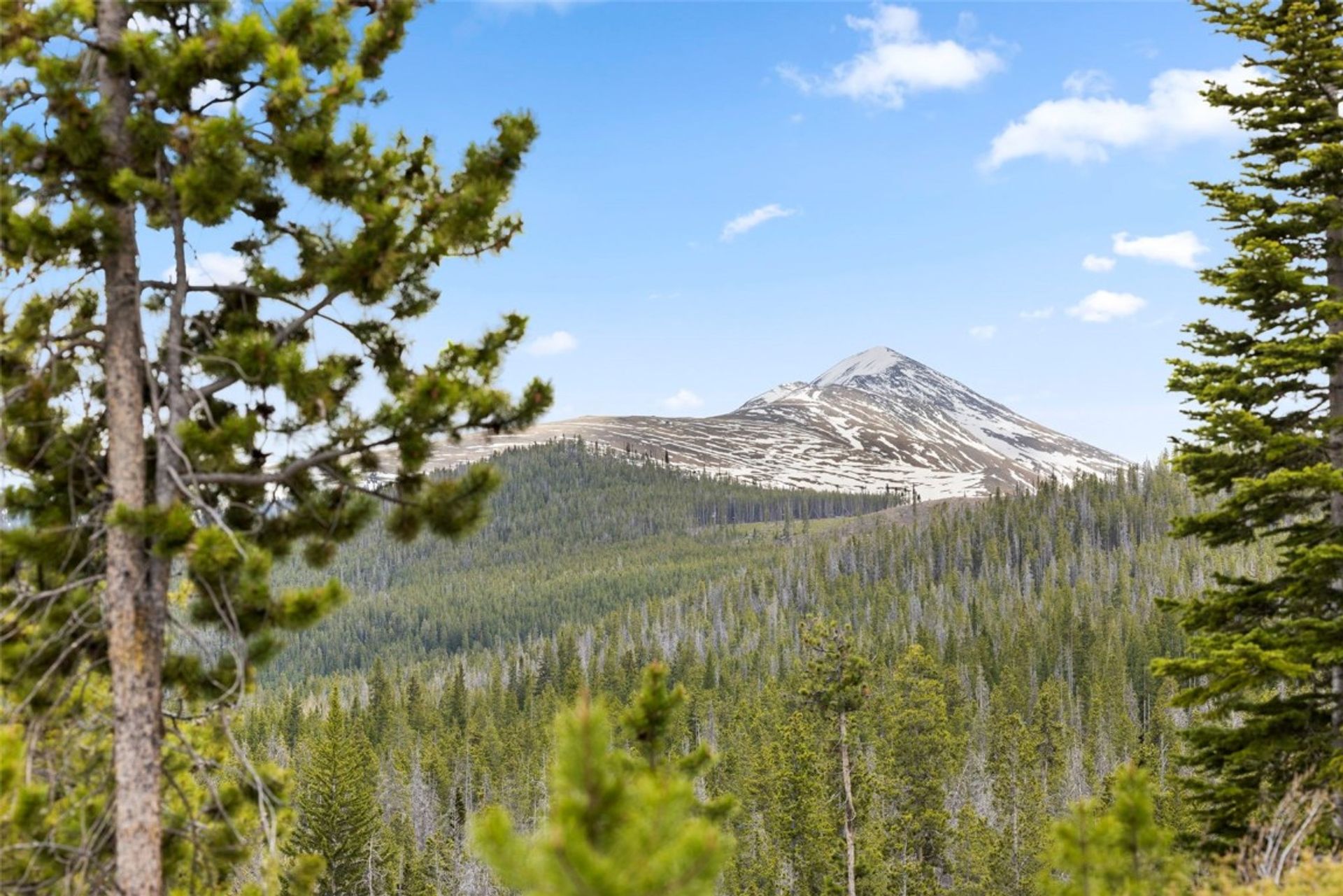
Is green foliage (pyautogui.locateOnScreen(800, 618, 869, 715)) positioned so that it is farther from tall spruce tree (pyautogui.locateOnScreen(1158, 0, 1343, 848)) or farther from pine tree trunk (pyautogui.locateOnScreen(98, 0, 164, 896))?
pine tree trunk (pyautogui.locateOnScreen(98, 0, 164, 896))

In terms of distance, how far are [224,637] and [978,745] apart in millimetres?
87963

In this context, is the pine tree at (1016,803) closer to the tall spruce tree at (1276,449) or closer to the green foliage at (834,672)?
the green foliage at (834,672)

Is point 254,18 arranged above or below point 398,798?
above

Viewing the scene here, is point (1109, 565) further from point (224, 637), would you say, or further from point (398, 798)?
point (224, 637)

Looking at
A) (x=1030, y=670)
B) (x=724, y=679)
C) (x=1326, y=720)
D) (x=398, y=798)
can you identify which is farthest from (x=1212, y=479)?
(x=724, y=679)

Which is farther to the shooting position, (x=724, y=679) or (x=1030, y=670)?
(x=724, y=679)

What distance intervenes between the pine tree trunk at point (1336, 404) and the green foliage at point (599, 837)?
10223 mm

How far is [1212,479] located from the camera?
11867 mm

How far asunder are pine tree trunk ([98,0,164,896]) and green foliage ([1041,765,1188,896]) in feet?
24.8

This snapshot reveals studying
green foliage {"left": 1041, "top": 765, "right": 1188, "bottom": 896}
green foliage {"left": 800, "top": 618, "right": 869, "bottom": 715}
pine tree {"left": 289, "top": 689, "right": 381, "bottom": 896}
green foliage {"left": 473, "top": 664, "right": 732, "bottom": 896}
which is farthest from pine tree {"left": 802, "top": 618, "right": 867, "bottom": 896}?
green foliage {"left": 473, "top": 664, "right": 732, "bottom": 896}

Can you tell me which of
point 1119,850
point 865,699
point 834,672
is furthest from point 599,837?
point 865,699

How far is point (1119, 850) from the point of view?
7918mm

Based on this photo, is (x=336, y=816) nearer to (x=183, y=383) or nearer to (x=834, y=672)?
(x=834, y=672)

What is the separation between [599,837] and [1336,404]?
12.0 meters
